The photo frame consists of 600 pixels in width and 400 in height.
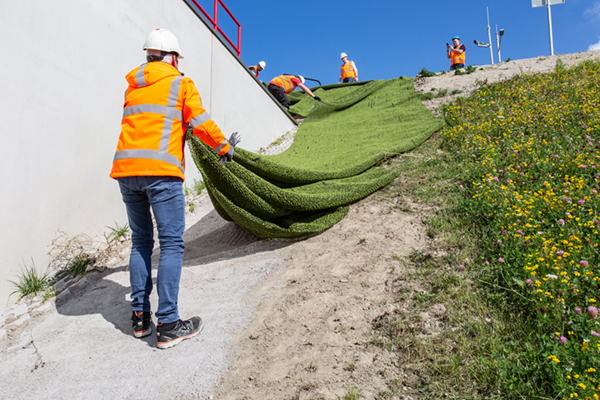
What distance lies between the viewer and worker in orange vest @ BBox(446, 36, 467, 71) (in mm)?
9570

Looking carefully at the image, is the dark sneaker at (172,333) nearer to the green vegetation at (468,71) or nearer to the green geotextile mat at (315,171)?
the green geotextile mat at (315,171)

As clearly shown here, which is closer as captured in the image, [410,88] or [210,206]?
[210,206]

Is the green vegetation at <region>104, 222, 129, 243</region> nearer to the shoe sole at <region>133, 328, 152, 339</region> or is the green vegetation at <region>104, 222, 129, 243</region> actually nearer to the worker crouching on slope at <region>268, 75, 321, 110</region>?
the shoe sole at <region>133, 328, 152, 339</region>

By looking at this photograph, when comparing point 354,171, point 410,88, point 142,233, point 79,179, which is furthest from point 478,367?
point 410,88

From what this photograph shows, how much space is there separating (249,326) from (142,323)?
28.4 inches

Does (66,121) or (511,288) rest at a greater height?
(66,121)

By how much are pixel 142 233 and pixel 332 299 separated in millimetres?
1351

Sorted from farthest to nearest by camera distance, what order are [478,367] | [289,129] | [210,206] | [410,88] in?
[289,129], [410,88], [210,206], [478,367]

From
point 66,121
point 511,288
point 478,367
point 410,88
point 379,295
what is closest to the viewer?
point 478,367

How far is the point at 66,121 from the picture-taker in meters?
3.58

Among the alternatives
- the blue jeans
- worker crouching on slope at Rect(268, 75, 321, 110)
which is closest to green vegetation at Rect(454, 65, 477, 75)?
worker crouching on slope at Rect(268, 75, 321, 110)

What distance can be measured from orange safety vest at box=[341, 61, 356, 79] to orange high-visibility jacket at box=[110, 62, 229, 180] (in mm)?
9339

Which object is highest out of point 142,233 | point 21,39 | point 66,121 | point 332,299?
point 21,39

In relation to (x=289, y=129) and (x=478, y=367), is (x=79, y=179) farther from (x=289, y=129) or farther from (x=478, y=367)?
(x=289, y=129)
